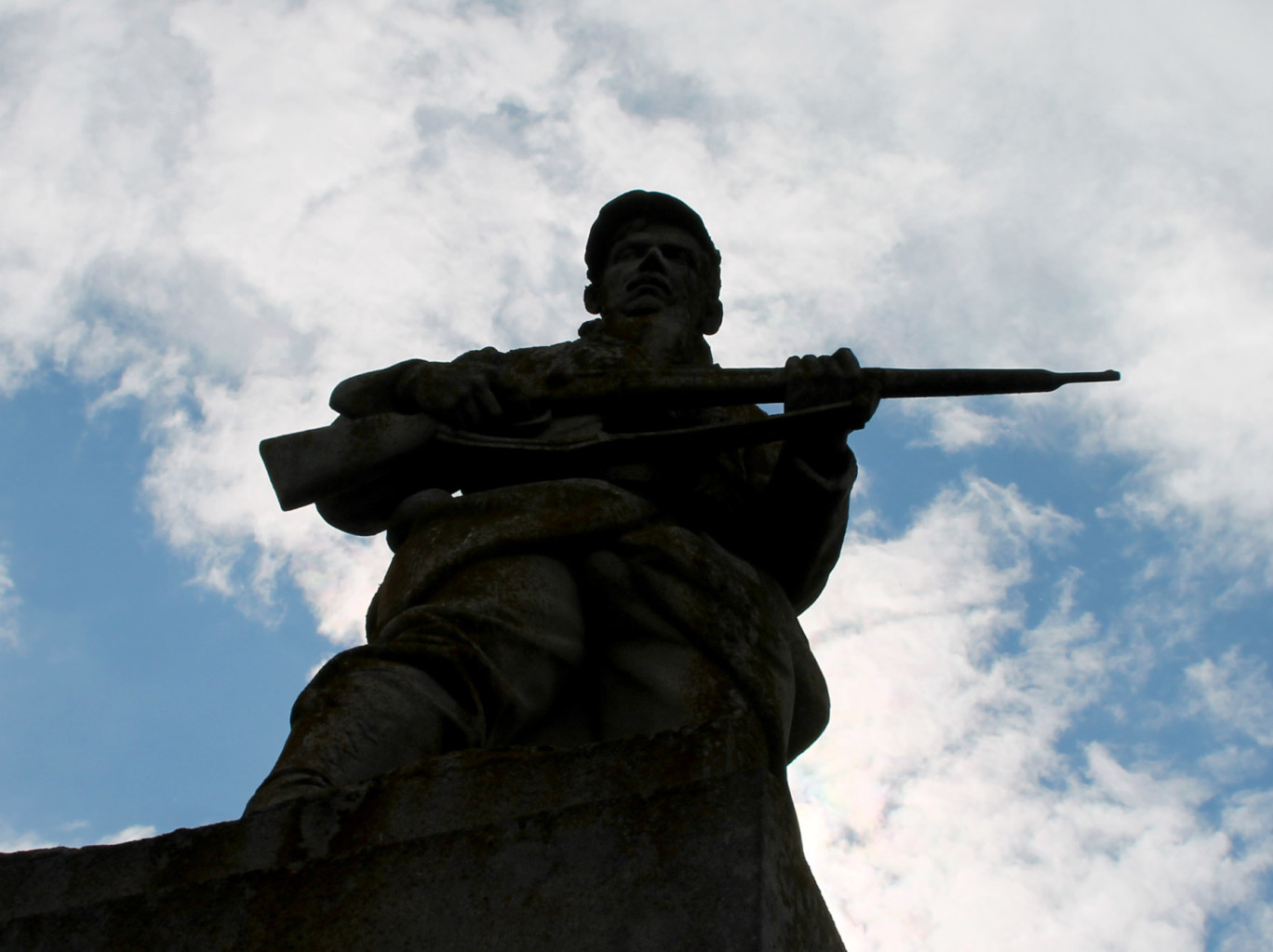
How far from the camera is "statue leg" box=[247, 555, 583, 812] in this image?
3320mm

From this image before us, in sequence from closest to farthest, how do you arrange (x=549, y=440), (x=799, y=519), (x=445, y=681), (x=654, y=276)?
(x=445, y=681) → (x=799, y=519) → (x=549, y=440) → (x=654, y=276)

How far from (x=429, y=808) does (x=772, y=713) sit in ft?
4.39

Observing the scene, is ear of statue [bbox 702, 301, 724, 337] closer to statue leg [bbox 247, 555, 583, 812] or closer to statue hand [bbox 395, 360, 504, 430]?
statue hand [bbox 395, 360, 504, 430]

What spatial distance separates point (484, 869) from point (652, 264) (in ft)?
12.0

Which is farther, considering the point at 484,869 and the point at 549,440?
the point at 549,440

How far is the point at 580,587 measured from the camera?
4215mm

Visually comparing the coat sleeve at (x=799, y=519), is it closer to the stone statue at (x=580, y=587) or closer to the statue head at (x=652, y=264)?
the stone statue at (x=580, y=587)

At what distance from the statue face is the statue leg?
188 cm

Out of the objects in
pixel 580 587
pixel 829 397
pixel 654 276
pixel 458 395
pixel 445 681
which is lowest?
pixel 445 681

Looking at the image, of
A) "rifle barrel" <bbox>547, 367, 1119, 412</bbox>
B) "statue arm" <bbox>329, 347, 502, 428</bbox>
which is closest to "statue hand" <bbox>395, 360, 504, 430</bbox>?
"statue arm" <bbox>329, 347, 502, 428</bbox>

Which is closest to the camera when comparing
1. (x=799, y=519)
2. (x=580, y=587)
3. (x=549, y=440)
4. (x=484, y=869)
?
(x=484, y=869)

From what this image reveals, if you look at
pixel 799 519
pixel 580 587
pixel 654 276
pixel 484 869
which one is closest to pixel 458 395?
pixel 580 587

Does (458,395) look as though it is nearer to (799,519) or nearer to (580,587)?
(580,587)

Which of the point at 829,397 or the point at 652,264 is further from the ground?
the point at 652,264
